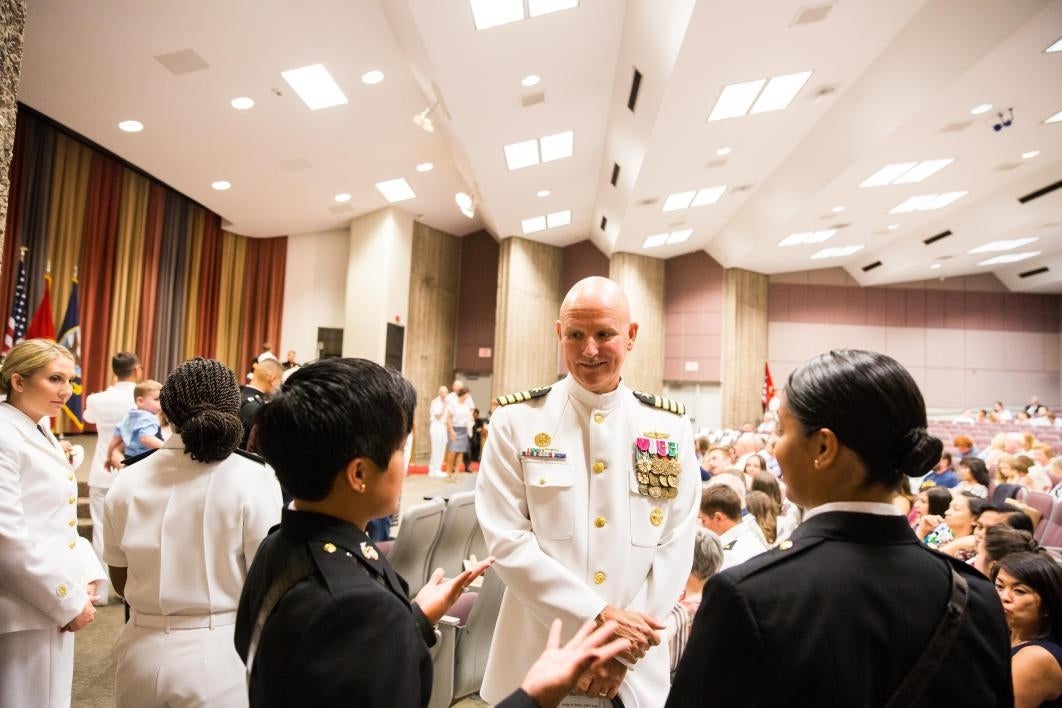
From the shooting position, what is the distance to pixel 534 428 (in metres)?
1.72

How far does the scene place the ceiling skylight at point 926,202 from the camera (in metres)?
10.8

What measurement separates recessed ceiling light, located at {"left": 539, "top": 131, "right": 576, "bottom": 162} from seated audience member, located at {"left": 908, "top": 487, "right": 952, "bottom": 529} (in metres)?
6.74

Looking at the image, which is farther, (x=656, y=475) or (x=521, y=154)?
(x=521, y=154)

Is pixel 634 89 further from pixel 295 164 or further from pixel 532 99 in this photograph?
pixel 295 164

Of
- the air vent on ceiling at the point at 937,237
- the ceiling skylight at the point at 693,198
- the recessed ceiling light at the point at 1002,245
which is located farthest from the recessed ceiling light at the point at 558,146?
the recessed ceiling light at the point at 1002,245

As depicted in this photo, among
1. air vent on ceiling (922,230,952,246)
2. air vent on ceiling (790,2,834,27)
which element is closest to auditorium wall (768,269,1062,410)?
air vent on ceiling (922,230,952,246)

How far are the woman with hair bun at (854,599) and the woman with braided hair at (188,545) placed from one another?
1232 mm

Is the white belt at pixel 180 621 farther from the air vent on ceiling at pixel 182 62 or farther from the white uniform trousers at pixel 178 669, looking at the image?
the air vent on ceiling at pixel 182 62

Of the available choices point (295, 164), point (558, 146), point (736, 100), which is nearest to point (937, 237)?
point (736, 100)

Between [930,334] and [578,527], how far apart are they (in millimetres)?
18397

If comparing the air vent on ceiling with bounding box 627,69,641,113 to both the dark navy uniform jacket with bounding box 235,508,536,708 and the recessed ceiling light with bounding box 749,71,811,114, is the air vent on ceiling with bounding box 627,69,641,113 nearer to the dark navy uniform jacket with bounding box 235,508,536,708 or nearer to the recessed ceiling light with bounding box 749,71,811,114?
the recessed ceiling light with bounding box 749,71,811,114

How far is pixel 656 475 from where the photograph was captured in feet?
5.50

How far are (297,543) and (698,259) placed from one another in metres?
15.4

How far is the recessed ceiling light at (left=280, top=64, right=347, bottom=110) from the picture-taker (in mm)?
7203
